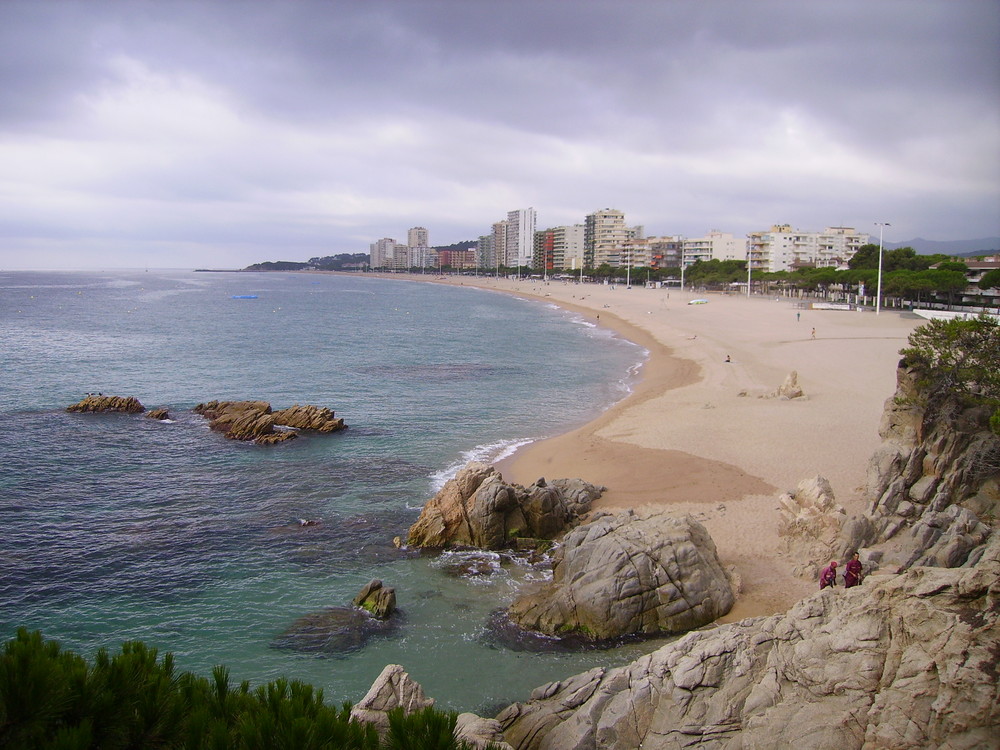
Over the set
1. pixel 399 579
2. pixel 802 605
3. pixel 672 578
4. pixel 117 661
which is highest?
pixel 117 661

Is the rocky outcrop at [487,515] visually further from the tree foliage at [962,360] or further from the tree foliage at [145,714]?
the tree foliage at [145,714]

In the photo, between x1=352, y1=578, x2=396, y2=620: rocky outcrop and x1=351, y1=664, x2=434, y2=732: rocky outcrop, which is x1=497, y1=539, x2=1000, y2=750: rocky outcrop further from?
x1=352, y1=578, x2=396, y2=620: rocky outcrop

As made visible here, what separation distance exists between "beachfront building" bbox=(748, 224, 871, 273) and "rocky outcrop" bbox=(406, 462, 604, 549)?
479 ft

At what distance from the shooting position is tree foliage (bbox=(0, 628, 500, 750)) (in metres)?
5.25

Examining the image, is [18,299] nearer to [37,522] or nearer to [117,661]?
[37,522]

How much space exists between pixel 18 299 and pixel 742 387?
126 meters

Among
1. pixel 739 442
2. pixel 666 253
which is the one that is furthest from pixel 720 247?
pixel 739 442

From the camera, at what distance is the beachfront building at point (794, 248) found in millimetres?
154125

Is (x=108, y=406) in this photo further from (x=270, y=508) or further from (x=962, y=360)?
(x=962, y=360)

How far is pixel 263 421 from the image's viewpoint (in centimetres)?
2964

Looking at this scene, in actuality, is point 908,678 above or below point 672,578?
above

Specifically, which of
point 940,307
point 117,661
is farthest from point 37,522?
point 940,307

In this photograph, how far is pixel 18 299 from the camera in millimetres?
117000

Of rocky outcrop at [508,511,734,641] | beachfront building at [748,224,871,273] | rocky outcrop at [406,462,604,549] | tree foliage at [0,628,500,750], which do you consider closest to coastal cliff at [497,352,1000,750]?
rocky outcrop at [508,511,734,641]
